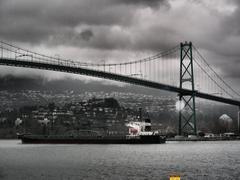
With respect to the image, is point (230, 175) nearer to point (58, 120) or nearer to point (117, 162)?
point (117, 162)

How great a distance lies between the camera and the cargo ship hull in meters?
82.2

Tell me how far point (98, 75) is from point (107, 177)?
4811 centimetres

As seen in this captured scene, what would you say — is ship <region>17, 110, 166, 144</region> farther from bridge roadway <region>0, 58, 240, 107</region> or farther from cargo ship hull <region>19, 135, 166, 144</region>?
bridge roadway <region>0, 58, 240, 107</region>

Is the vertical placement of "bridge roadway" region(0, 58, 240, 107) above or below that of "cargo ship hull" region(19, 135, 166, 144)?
above

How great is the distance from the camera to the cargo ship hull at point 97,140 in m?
82.2

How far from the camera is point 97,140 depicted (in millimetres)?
87812

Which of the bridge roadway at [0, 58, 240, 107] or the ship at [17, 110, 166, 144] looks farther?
the ship at [17, 110, 166, 144]

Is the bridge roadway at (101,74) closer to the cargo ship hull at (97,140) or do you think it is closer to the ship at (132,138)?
the ship at (132,138)

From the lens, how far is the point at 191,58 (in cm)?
9769

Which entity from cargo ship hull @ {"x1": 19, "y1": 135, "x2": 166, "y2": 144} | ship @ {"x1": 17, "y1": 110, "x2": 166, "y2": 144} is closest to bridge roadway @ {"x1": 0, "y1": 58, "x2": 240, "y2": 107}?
ship @ {"x1": 17, "y1": 110, "x2": 166, "y2": 144}

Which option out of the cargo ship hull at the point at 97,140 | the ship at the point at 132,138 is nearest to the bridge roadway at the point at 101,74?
the ship at the point at 132,138

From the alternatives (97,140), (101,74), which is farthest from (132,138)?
(101,74)

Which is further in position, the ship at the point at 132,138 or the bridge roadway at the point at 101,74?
the ship at the point at 132,138

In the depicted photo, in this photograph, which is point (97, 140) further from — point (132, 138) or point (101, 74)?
point (101, 74)
